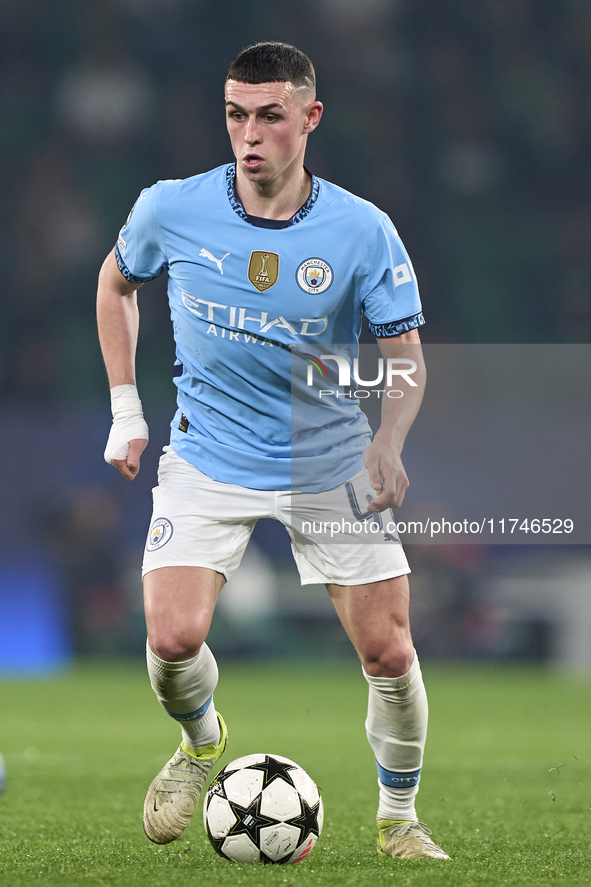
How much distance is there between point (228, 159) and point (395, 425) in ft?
39.8

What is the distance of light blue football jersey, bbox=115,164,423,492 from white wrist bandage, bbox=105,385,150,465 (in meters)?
0.15

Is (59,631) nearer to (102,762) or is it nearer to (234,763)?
(102,762)

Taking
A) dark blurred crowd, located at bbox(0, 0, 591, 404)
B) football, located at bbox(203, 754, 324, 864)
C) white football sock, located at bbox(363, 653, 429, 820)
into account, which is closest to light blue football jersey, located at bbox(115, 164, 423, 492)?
white football sock, located at bbox(363, 653, 429, 820)

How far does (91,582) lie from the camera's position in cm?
1102

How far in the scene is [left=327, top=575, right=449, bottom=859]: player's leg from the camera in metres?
3.58

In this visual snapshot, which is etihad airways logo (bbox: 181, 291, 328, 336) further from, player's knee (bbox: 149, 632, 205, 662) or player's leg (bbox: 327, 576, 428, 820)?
Answer: player's knee (bbox: 149, 632, 205, 662)

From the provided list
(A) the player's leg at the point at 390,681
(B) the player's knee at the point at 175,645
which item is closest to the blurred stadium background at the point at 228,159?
(A) the player's leg at the point at 390,681

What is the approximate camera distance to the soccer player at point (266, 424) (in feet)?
11.9

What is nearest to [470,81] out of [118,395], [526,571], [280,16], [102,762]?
[280,16]

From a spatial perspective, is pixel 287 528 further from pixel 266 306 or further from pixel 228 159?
pixel 228 159

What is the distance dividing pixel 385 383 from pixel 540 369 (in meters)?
9.39

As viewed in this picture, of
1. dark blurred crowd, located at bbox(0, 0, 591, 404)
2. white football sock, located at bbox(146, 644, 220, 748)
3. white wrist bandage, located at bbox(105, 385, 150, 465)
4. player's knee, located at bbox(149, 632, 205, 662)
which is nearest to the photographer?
player's knee, located at bbox(149, 632, 205, 662)

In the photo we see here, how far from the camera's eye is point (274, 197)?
12.4 feet

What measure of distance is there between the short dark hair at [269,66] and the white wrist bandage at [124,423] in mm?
1071
